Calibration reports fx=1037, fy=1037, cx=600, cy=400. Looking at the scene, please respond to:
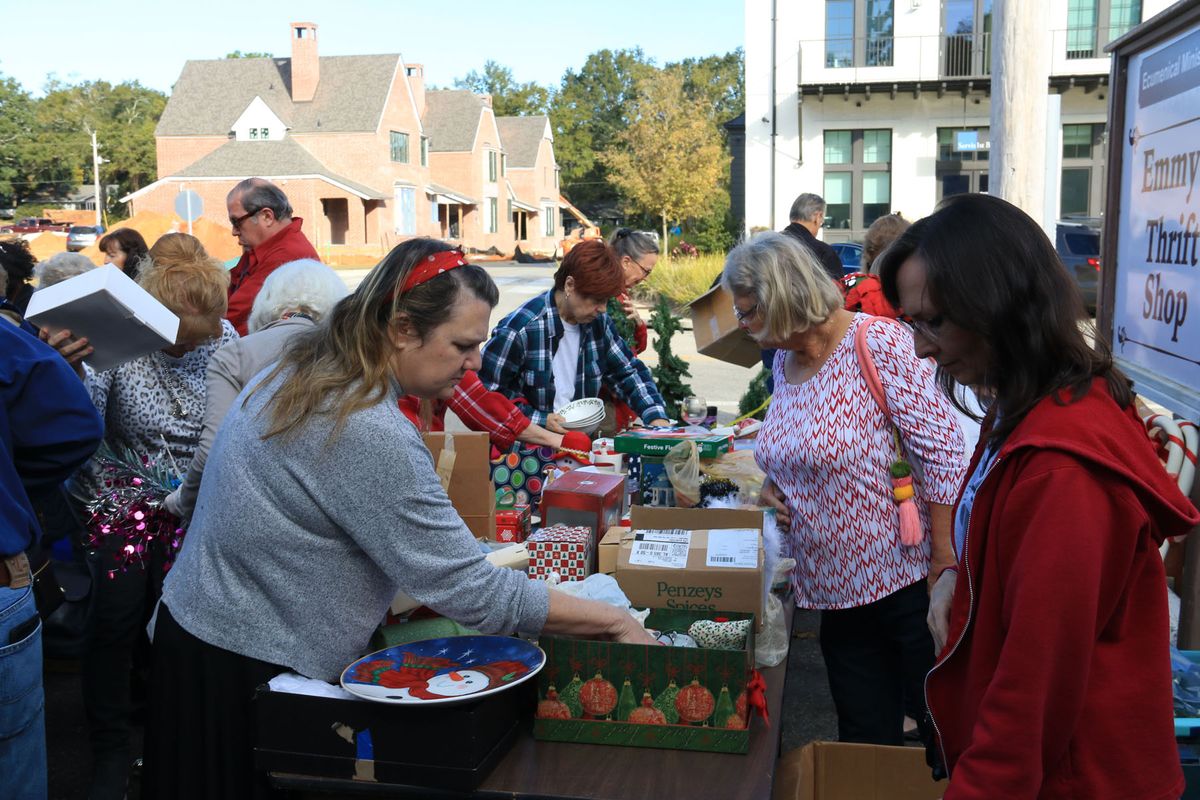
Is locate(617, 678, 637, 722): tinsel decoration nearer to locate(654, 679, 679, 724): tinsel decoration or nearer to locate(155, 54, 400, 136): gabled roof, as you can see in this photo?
locate(654, 679, 679, 724): tinsel decoration

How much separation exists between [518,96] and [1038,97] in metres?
87.3

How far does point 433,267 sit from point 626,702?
0.94 metres

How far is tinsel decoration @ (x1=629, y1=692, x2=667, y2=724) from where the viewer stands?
79.9 inches

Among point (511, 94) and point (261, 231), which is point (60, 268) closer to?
point (261, 231)

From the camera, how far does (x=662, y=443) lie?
12.7 ft

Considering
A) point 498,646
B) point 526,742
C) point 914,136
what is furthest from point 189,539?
point 914,136

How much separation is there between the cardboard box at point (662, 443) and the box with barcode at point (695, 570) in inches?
39.6

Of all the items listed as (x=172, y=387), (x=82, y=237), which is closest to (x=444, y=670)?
(x=172, y=387)

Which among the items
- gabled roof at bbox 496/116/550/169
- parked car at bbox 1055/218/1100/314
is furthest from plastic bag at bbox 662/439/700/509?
gabled roof at bbox 496/116/550/169

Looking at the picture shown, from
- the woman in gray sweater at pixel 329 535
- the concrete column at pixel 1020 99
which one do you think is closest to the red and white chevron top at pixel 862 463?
the woman in gray sweater at pixel 329 535

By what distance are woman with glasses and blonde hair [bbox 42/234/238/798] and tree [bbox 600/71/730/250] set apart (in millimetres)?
30738

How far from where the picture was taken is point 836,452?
2.80 metres

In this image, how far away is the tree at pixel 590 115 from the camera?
83.5 metres

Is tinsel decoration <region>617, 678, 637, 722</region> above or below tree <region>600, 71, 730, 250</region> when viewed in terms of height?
below
